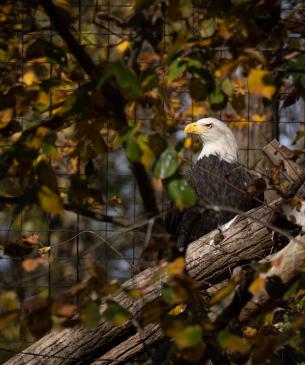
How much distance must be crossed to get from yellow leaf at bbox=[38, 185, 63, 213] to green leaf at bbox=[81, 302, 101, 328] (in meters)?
0.19

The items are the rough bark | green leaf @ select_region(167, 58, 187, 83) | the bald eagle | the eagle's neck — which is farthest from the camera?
the eagle's neck

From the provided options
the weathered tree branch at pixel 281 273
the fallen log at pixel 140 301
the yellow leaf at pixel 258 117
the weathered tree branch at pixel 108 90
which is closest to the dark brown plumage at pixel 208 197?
the yellow leaf at pixel 258 117

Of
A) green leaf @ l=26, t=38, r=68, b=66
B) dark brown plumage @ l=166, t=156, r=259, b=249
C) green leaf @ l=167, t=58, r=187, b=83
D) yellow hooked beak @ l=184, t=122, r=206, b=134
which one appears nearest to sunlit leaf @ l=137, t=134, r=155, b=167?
green leaf @ l=167, t=58, r=187, b=83

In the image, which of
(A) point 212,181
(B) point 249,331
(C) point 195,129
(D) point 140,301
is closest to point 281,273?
(B) point 249,331

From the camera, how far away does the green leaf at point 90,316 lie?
4.62ft

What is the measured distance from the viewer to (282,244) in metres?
3.02

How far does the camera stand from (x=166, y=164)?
4.75ft

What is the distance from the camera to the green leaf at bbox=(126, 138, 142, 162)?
1.40 meters

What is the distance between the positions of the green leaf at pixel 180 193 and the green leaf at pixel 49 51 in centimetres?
33

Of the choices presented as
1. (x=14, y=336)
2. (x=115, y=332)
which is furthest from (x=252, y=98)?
(x=115, y=332)

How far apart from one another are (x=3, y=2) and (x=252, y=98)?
152 inches

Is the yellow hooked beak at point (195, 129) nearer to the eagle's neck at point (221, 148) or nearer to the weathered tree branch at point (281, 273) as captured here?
the eagle's neck at point (221, 148)

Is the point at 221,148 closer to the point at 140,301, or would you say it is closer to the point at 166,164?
the point at 140,301

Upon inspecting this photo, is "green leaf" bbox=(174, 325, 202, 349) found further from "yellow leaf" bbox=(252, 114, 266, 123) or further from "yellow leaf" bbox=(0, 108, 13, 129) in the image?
"yellow leaf" bbox=(252, 114, 266, 123)
